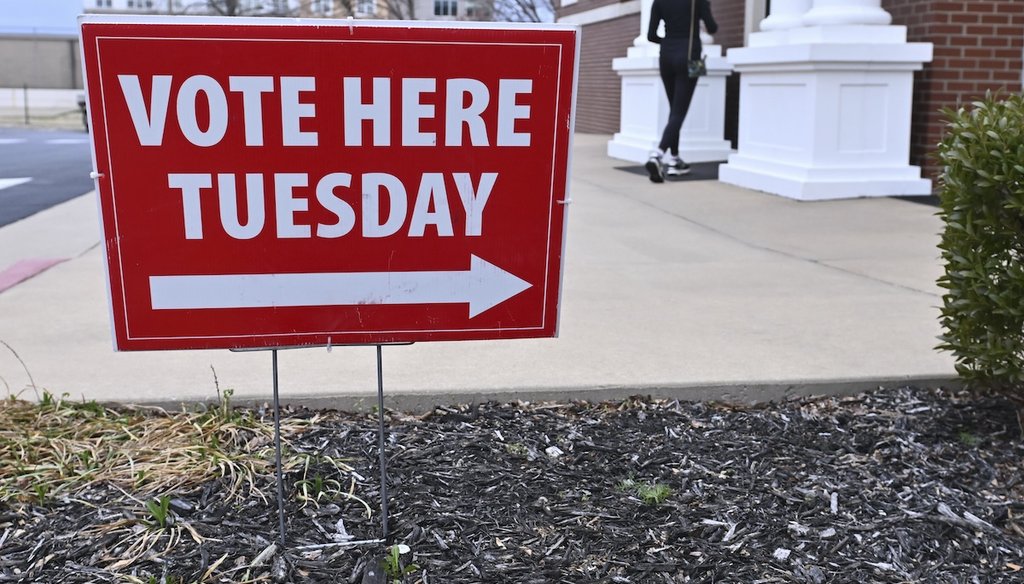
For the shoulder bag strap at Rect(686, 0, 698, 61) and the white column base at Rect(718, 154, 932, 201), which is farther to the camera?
the shoulder bag strap at Rect(686, 0, 698, 61)

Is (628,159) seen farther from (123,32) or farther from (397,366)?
(123,32)

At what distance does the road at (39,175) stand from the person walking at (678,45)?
6.18 meters

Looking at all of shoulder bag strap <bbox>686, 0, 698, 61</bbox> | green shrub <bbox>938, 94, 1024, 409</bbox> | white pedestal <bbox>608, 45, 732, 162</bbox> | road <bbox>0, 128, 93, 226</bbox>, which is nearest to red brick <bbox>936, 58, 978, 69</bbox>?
shoulder bag strap <bbox>686, 0, 698, 61</bbox>

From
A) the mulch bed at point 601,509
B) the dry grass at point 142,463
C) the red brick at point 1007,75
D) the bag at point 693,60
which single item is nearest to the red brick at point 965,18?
the red brick at point 1007,75

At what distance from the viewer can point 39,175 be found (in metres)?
13.2

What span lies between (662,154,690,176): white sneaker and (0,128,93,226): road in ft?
20.7

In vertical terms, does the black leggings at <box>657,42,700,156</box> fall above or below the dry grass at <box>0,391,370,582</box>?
above

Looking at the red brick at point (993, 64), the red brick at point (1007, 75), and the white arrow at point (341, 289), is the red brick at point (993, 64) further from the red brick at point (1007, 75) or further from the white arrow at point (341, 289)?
the white arrow at point (341, 289)

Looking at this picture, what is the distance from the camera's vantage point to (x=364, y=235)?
8.20ft

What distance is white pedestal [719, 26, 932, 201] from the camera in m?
9.07

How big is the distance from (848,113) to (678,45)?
7.52ft

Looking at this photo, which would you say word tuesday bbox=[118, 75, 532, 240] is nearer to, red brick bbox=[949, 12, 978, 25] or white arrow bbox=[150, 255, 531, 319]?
white arrow bbox=[150, 255, 531, 319]

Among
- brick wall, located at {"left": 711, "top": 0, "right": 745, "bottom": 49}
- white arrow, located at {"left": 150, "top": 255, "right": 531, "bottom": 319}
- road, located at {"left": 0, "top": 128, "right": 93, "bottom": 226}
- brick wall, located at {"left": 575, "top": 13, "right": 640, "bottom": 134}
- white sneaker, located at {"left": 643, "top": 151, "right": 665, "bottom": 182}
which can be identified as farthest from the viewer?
brick wall, located at {"left": 575, "top": 13, "right": 640, "bottom": 134}

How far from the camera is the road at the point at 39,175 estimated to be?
1002cm
